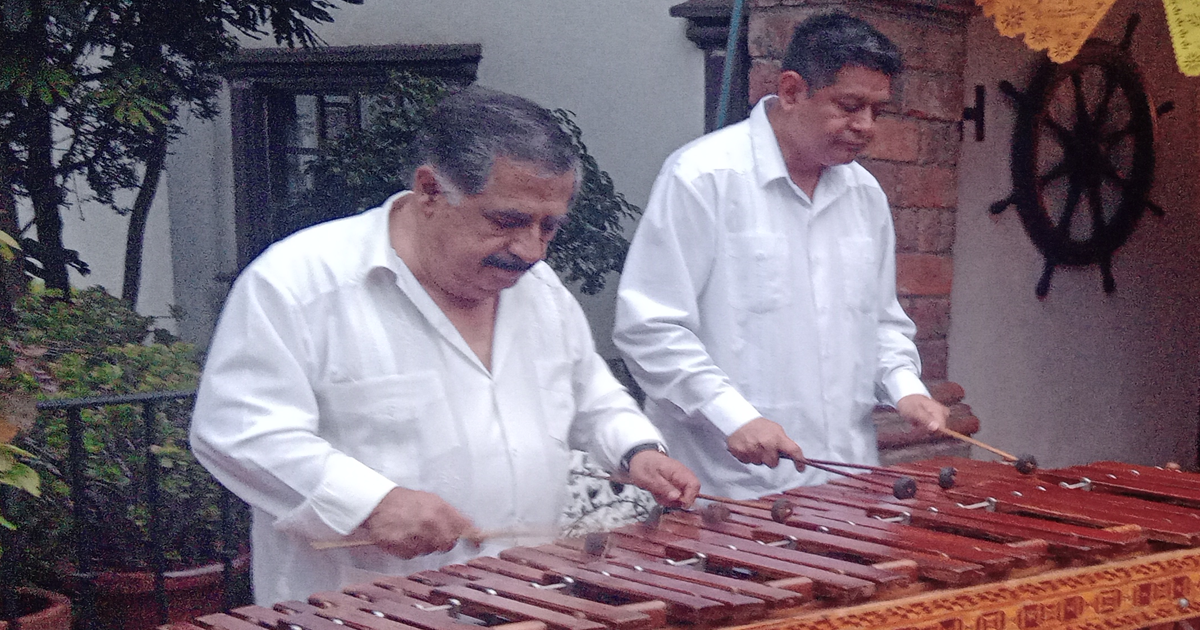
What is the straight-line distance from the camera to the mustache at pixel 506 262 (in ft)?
7.80

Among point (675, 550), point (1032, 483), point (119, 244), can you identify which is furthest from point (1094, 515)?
point (119, 244)

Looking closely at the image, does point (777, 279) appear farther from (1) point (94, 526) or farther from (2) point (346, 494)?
(1) point (94, 526)

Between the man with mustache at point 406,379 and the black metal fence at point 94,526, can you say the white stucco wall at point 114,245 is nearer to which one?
the black metal fence at point 94,526

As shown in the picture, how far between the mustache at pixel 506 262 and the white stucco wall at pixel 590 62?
501 centimetres

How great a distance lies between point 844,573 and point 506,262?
2.61 feet

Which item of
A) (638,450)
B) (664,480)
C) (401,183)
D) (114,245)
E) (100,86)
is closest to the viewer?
(664,480)

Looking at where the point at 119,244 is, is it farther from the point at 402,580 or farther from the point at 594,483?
the point at 402,580

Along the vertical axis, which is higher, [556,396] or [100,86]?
[100,86]

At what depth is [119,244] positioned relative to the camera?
29.0 ft

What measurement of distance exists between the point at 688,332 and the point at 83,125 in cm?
560

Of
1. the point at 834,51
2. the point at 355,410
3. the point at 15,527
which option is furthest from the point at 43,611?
the point at 834,51

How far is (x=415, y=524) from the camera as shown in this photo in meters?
2.22

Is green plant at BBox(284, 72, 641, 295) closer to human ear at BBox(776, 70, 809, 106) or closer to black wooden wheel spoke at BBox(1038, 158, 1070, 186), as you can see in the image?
black wooden wheel spoke at BBox(1038, 158, 1070, 186)

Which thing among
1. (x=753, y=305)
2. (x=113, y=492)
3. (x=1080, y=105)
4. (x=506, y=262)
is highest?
(x=1080, y=105)
